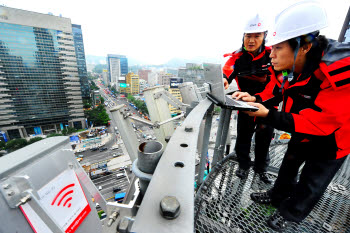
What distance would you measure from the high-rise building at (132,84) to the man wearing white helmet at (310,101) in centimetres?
5544

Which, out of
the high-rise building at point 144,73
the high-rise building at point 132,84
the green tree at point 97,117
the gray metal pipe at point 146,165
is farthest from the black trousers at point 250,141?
the high-rise building at point 144,73

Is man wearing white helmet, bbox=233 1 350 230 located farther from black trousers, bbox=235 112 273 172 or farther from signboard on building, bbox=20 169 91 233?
signboard on building, bbox=20 169 91 233

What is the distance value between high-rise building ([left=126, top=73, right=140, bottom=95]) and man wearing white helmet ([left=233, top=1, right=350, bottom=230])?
182 feet

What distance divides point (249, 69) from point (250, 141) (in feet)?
3.72

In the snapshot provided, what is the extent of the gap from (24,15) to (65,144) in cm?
3517

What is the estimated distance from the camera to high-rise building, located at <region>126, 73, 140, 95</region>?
53750 millimetres

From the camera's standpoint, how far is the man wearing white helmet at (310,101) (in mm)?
1236

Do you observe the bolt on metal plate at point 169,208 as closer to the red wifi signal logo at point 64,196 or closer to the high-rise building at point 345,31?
the red wifi signal logo at point 64,196

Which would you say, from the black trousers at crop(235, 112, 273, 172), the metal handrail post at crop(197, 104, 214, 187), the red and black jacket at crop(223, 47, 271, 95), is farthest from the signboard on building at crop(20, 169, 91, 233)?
the red and black jacket at crop(223, 47, 271, 95)

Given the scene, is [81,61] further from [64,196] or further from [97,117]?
[64,196]

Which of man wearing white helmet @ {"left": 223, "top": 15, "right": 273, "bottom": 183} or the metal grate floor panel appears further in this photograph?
man wearing white helmet @ {"left": 223, "top": 15, "right": 273, "bottom": 183}

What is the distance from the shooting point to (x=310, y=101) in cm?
146

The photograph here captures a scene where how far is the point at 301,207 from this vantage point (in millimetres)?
1586

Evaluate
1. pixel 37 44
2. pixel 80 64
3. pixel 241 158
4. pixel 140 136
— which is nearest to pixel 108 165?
pixel 140 136
